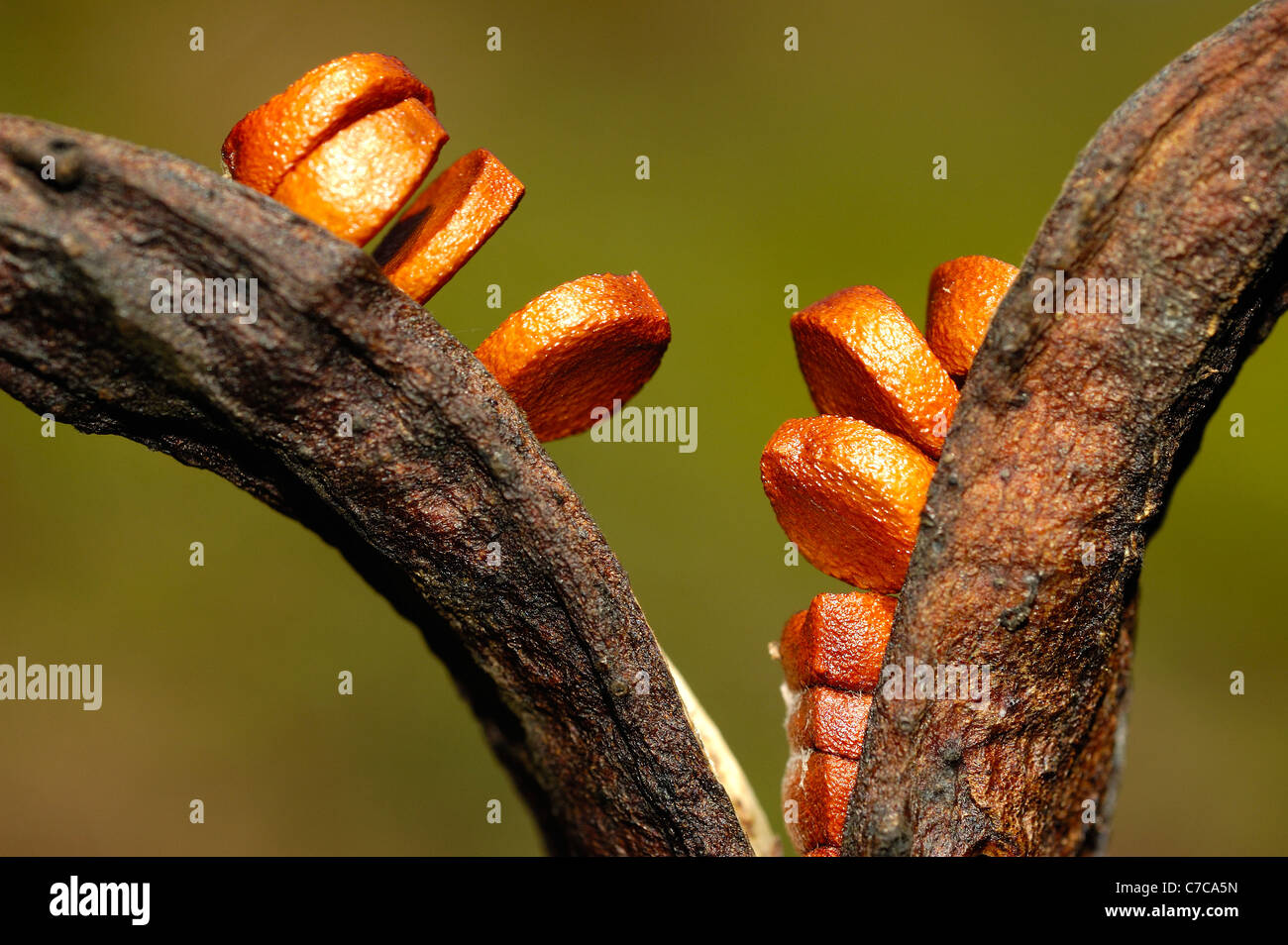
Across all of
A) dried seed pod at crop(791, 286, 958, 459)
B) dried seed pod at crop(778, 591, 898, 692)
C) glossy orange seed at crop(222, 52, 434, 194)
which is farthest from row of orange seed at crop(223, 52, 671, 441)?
dried seed pod at crop(778, 591, 898, 692)

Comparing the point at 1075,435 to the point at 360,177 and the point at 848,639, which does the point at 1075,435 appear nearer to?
the point at 848,639

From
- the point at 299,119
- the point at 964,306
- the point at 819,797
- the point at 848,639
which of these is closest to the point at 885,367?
the point at 964,306

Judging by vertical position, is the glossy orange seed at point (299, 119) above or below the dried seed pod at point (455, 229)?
above

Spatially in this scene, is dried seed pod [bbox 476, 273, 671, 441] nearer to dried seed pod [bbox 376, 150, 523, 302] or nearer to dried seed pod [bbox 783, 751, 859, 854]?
dried seed pod [bbox 376, 150, 523, 302]

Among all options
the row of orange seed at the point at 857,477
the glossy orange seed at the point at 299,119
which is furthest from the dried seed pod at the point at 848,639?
the glossy orange seed at the point at 299,119

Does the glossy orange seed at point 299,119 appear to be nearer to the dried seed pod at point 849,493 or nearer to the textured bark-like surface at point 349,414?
the textured bark-like surface at point 349,414
